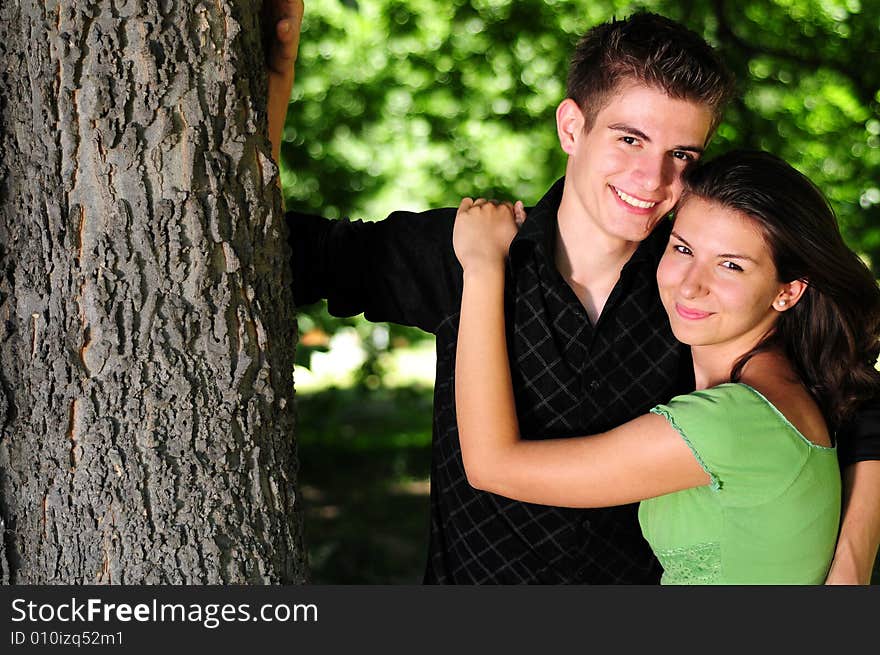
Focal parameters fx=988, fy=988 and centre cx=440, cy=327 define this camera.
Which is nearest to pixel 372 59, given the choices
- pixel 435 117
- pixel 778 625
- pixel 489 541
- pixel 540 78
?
pixel 435 117

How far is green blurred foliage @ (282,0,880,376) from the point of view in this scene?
18.4ft

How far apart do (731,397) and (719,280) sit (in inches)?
10.8

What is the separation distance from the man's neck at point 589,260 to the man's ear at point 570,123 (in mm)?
184

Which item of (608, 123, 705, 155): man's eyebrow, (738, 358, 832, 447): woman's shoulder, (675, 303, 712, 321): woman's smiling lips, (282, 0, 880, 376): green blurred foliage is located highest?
(282, 0, 880, 376): green blurred foliage

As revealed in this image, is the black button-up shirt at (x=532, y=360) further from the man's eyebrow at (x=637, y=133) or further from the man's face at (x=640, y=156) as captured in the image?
the man's eyebrow at (x=637, y=133)

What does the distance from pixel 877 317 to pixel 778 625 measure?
2.60ft

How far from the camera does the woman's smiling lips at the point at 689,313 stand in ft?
7.23

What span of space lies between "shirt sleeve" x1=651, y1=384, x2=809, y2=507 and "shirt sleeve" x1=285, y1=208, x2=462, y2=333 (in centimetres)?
73

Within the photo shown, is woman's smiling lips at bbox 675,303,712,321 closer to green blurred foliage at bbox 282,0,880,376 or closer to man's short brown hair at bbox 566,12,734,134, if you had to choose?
man's short brown hair at bbox 566,12,734,134

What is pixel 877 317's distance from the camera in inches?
94.1

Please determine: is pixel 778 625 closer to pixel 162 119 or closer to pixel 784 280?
pixel 784 280

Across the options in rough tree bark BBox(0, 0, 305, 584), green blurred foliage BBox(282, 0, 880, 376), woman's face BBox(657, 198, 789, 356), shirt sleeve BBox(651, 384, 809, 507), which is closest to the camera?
rough tree bark BBox(0, 0, 305, 584)

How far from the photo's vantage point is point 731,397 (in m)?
2.07

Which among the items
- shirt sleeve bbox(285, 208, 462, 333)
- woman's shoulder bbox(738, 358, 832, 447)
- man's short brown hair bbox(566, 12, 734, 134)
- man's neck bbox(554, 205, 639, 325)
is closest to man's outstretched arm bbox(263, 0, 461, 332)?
shirt sleeve bbox(285, 208, 462, 333)
